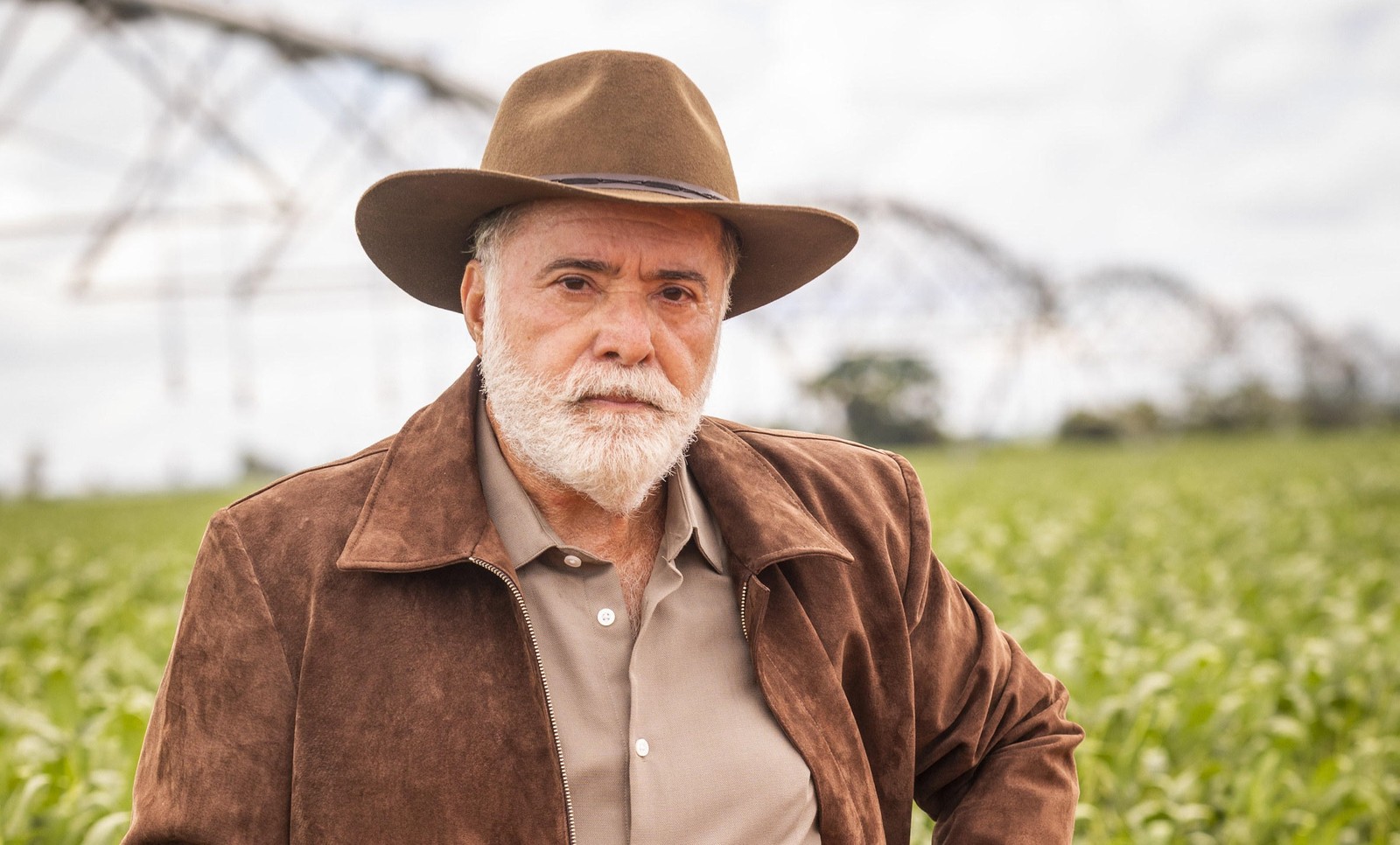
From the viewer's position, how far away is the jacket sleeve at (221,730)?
1.59 meters

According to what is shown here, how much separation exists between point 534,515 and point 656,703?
0.37m

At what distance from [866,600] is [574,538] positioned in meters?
0.55

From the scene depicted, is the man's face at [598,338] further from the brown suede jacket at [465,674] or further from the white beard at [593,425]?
the brown suede jacket at [465,674]

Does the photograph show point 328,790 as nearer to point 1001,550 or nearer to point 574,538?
point 574,538

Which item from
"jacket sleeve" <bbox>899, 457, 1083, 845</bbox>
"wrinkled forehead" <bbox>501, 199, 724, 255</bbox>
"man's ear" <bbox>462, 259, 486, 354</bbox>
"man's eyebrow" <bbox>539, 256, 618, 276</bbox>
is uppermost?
"wrinkled forehead" <bbox>501, 199, 724, 255</bbox>

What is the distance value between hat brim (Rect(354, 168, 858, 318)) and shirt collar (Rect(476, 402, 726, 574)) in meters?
0.31

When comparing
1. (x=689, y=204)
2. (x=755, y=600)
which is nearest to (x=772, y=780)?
(x=755, y=600)

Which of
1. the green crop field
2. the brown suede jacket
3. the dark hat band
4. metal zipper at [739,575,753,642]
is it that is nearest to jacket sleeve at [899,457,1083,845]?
the brown suede jacket

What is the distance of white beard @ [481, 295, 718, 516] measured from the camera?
6.40 ft

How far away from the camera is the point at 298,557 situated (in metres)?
1.77

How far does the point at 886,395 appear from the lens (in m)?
35.7

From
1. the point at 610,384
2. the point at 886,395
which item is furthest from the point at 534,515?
the point at 886,395

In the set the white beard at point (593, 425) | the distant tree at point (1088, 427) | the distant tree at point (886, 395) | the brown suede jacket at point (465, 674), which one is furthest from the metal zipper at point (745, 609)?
the distant tree at point (1088, 427)

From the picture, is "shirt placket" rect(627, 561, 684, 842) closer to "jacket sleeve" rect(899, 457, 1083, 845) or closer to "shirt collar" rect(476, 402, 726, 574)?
"shirt collar" rect(476, 402, 726, 574)
